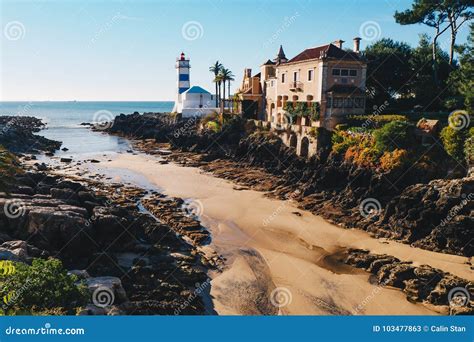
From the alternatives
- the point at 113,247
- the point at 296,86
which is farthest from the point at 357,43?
the point at 113,247

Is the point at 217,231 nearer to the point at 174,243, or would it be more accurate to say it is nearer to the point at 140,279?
the point at 174,243

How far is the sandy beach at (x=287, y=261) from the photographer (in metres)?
19.4

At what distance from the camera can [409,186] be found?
3042 cm

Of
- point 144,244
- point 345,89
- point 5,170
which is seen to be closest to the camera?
point 5,170

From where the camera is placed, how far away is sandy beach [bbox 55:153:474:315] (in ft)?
63.5

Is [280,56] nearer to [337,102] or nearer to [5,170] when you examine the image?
[337,102]

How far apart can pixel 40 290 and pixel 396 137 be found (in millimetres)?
28963

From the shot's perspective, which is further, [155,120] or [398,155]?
[155,120]

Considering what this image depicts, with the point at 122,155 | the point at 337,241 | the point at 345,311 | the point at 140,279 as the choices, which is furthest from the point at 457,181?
the point at 122,155

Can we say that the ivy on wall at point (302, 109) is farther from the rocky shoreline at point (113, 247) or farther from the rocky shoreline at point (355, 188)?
the rocky shoreline at point (113, 247)

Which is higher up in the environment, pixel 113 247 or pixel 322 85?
pixel 322 85

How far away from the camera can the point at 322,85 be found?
43.6m

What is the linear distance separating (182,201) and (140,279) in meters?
14.9

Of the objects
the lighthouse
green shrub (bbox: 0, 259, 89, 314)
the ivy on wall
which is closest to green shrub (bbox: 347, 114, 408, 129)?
Result: the ivy on wall
